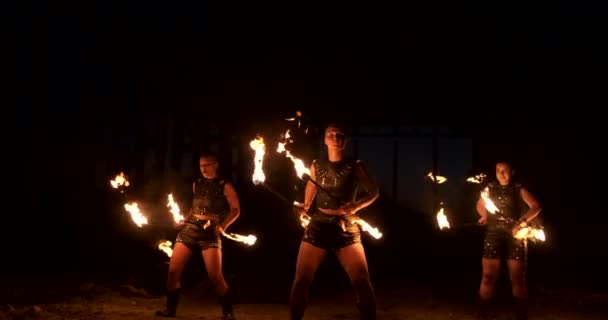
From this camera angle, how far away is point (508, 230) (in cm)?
670

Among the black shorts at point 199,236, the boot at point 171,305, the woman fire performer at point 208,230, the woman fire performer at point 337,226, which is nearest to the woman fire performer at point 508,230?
the woman fire performer at point 337,226

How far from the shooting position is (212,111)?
487 inches

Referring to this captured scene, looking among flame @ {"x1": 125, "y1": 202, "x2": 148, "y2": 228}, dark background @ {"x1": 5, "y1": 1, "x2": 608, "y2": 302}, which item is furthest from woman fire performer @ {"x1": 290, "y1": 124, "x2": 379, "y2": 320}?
dark background @ {"x1": 5, "y1": 1, "x2": 608, "y2": 302}

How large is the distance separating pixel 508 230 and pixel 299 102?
6.40 meters

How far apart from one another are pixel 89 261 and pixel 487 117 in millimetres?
9929

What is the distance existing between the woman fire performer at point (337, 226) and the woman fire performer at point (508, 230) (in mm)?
1930

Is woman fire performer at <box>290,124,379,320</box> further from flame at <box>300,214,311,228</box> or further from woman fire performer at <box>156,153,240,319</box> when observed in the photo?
woman fire performer at <box>156,153,240,319</box>

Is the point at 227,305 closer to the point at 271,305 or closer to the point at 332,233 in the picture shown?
the point at 332,233

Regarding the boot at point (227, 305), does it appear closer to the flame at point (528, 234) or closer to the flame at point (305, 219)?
the flame at point (305, 219)

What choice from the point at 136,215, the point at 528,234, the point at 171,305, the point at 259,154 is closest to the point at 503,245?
the point at 528,234

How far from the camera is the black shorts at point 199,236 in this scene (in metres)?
6.62

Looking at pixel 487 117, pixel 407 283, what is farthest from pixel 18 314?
pixel 487 117

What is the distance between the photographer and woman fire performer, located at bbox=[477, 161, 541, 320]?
6.62 metres

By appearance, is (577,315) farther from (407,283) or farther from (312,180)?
(312,180)
